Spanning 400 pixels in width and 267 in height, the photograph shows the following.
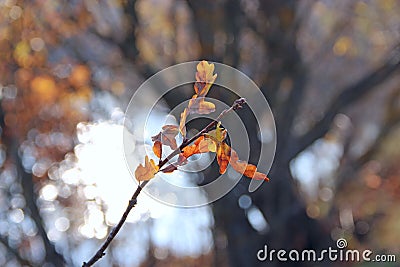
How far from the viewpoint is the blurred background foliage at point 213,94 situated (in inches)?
223

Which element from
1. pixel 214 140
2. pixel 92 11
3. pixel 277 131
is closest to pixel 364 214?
pixel 277 131

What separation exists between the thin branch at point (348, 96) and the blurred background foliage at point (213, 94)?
0.01 m

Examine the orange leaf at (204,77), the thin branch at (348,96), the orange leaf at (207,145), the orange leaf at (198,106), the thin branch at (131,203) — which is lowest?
the thin branch at (131,203)

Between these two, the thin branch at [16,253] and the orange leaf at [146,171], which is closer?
A: the orange leaf at [146,171]

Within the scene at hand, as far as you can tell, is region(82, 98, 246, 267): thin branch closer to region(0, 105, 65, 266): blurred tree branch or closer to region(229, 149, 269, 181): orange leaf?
region(229, 149, 269, 181): orange leaf

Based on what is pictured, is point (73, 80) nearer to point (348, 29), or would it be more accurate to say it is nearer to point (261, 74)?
point (261, 74)

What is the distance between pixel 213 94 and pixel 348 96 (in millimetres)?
1391

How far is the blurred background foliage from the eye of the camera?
5668 mm

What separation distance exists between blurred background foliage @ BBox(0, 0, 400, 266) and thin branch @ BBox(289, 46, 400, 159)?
11 mm

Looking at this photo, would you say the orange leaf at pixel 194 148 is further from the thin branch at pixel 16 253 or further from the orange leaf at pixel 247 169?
the thin branch at pixel 16 253

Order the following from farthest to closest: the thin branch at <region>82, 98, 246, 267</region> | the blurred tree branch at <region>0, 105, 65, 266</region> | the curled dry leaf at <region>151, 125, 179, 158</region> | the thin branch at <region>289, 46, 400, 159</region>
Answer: the thin branch at <region>289, 46, 400, 159</region> → the blurred tree branch at <region>0, 105, 65, 266</region> → the curled dry leaf at <region>151, 125, 179, 158</region> → the thin branch at <region>82, 98, 246, 267</region>

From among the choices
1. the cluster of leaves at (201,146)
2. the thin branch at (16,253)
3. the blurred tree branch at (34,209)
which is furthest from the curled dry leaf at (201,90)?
the thin branch at (16,253)

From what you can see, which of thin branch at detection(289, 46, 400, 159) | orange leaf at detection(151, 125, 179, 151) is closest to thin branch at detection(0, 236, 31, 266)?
thin branch at detection(289, 46, 400, 159)

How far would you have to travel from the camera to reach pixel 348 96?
5.96 meters
